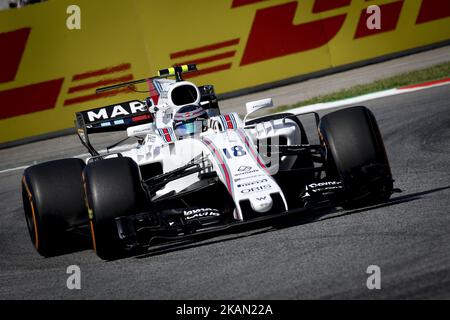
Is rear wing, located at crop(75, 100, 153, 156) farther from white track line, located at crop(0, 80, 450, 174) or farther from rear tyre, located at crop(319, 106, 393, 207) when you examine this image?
white track line, located at crop(0, 80, 450, 174)

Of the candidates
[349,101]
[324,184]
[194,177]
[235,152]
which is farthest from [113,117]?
[349,101]

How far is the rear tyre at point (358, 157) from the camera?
746 cm

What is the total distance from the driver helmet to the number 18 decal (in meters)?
1.34

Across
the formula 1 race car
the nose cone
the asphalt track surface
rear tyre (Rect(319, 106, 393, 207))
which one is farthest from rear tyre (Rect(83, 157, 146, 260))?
rear tyre (Rect(319, 106, 393, 207))

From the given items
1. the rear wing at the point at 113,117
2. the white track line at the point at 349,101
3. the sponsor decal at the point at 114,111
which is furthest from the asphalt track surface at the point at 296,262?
the white track line at the point at 349,101

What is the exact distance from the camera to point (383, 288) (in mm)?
5262

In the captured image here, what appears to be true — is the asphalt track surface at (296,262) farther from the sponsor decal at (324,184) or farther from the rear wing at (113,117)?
the rear wing at (113,117)

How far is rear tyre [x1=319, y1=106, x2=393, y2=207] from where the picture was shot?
746 cm

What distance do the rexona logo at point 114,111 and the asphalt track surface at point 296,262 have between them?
5.03 feet

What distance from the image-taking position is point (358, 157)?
24.8ft

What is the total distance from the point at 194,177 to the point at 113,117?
1.69 m
